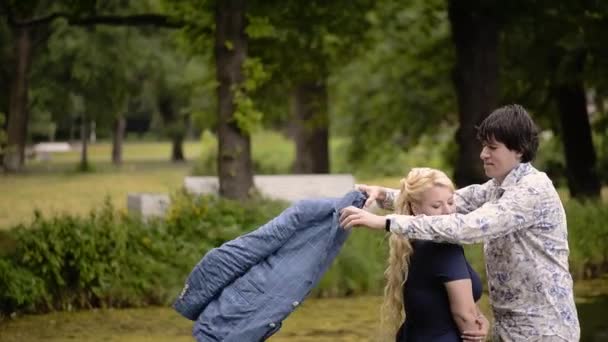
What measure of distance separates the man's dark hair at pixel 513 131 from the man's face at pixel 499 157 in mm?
16

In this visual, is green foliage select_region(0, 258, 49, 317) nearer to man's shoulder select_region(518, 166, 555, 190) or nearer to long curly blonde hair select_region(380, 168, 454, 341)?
long curly blonde hair select_region(380, 168, 454, 341)

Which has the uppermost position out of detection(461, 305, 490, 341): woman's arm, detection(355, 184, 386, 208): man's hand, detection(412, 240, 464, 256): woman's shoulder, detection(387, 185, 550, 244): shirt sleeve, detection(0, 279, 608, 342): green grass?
detection(355, 184, 386, 208): man's hand

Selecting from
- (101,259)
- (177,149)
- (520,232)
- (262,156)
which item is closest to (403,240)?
(520,232)

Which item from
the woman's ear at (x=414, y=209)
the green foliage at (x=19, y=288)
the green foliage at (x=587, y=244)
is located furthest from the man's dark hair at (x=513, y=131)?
the green foliage at (x=587, y=244)

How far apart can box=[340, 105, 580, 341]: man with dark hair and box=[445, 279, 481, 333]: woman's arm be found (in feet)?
0.63

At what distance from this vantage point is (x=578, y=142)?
24125 millimetres

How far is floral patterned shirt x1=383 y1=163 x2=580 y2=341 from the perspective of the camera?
4.82 metres

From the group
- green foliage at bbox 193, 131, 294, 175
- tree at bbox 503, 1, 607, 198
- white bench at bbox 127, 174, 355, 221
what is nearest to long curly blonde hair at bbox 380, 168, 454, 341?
white bench at bbox 127, 174, 355, 221

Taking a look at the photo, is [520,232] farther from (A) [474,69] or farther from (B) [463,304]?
(A) [474,69]

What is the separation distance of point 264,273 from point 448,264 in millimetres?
949

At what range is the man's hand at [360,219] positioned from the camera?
4707mm

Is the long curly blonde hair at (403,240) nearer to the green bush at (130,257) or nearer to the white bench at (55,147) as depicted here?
the green bush at (130,257)

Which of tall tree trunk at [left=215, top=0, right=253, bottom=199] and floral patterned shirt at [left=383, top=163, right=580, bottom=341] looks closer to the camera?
floral patterned shirt at [left=383, top=163, right=580, bottom=341]

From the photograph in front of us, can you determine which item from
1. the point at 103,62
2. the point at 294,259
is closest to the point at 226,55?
the point at 294,259
